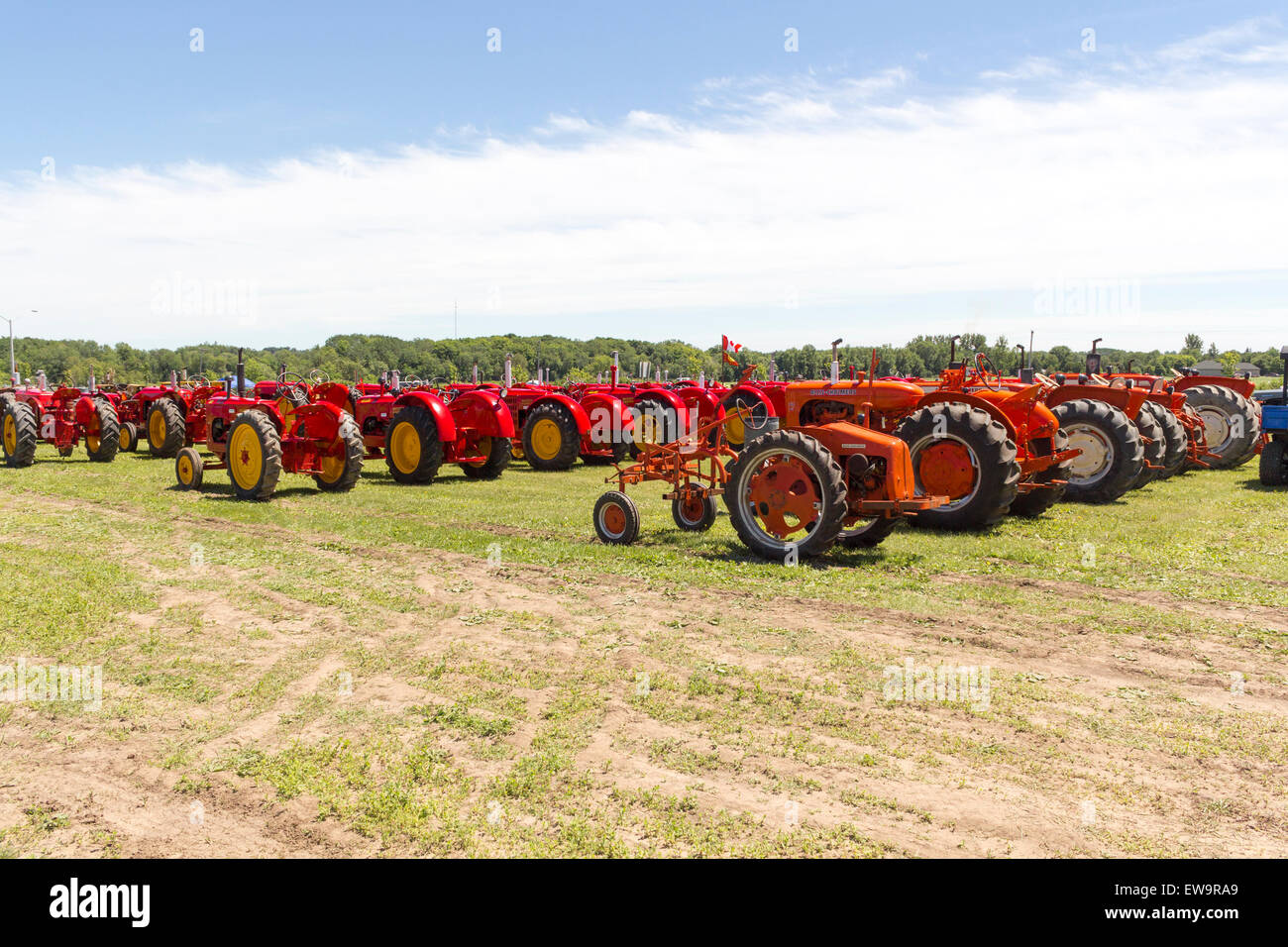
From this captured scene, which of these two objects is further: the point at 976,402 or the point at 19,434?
the point at 19,434

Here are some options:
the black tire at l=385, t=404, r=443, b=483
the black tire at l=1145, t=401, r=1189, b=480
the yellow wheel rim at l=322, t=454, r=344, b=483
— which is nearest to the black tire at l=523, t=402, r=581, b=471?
the black tire at l=385, t=404, r=443, b=483

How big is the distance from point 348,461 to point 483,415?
8.91 ft

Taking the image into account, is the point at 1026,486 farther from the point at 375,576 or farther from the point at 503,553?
the point at 375,576

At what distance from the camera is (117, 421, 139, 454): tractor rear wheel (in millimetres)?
20750

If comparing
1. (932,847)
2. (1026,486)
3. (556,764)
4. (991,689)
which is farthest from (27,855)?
(1026,486)

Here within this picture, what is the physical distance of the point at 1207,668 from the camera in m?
5.74

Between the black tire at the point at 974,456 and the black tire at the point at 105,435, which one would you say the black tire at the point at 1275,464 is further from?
the black tire at the point at 105,435

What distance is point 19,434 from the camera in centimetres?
1747

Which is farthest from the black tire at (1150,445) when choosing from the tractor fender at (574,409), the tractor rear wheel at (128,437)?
the tractor rear wheel at (128,437)

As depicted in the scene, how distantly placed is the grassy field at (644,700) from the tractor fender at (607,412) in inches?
321

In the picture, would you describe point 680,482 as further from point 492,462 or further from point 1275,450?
point 1275,450

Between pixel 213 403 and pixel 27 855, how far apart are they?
12720mm

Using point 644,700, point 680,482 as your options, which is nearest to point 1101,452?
point 680,482

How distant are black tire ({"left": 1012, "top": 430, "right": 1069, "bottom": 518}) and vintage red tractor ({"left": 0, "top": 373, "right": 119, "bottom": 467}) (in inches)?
676
